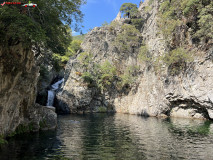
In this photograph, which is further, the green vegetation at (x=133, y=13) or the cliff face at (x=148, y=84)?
the green vegetation at (x=133, y=13)

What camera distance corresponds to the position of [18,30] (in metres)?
11.1

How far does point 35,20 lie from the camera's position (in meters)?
15.7

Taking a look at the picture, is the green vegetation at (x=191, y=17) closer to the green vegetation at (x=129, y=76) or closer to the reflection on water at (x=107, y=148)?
the green vegetation at (x=129, y=76)

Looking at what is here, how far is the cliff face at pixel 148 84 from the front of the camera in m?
34.1

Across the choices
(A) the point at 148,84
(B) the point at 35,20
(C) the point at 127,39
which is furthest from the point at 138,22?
(B) the point at 35,20

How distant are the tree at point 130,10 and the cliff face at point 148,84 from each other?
2.98m

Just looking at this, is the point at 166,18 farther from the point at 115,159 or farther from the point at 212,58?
the point at 115,159

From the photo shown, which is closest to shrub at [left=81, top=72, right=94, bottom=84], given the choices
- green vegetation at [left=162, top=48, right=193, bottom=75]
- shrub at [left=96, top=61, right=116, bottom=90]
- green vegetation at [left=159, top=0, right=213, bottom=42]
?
shrub at [left=96, top=61, right=116, bottom=90]

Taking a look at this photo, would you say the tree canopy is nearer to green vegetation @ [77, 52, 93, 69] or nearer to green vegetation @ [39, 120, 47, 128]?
green vegetation @ [39, 120, 47, 128]

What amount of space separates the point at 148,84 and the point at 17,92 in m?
36.3

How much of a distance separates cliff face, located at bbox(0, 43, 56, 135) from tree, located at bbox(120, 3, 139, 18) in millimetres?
55175

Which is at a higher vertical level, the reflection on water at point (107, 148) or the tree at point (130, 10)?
the tree at point (130, 10)

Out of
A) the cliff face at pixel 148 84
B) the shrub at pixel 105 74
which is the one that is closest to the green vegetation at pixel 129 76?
the cliff face at pixel 148 84

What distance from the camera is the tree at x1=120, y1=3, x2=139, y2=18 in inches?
2598
